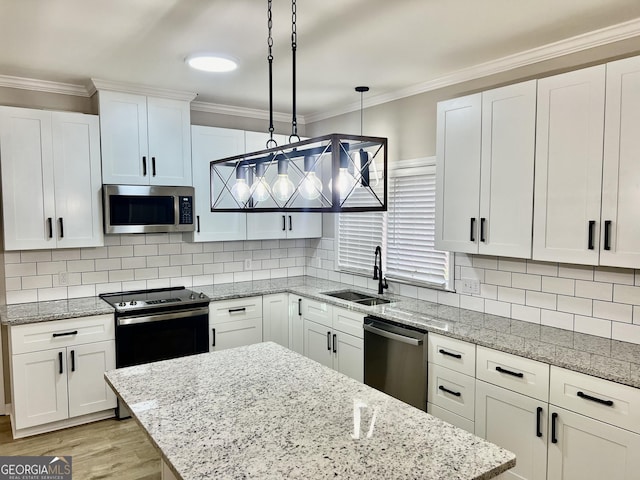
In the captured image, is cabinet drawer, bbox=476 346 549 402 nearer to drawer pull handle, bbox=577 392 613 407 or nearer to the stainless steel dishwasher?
drawer pull handle, bbox=577 392 613 407


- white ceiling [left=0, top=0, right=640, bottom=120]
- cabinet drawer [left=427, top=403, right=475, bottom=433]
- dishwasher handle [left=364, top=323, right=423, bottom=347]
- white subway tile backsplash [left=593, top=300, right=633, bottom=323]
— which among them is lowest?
cabinet drawer [left=427, top=403, right=475, bottom=433]

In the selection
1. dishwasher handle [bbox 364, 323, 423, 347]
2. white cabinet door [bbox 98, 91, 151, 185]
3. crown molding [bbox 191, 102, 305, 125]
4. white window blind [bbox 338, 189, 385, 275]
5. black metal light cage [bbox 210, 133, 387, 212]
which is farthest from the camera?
crown molding [bbox 191, 102, 305, 125]

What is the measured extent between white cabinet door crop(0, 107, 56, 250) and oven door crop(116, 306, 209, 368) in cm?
89

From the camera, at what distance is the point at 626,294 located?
257 cm

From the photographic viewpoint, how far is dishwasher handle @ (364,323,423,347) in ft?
9.90

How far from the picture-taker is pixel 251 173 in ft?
6.71

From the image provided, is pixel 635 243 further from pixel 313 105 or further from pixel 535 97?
pixel 313 105

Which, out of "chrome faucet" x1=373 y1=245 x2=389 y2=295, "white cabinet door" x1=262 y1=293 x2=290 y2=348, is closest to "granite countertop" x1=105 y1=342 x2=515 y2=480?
"chrome faucet" x1=373 y1=245 x2=389 y2=295

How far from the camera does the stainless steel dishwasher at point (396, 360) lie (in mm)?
3031

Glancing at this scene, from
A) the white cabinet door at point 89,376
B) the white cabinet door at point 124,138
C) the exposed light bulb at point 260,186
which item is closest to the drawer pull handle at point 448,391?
the exposed light bulb at point 260,186

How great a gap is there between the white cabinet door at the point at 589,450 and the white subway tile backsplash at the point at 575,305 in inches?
28.3

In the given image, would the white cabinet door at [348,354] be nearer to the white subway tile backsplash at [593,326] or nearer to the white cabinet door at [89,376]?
the white subway tile backsplash at [593,326]

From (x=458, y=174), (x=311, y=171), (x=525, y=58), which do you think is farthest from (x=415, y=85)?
(x=311, y=171)

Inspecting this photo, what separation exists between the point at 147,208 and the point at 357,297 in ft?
6.45
